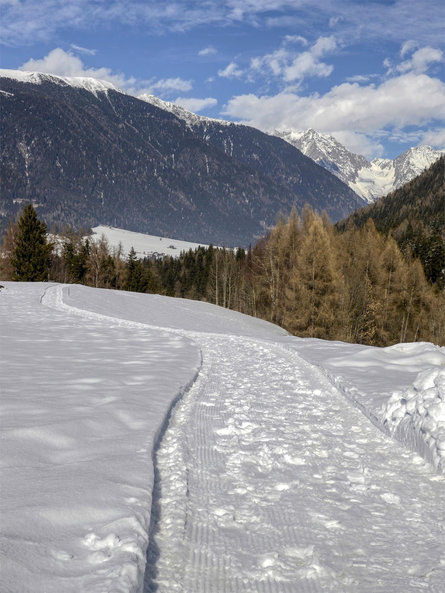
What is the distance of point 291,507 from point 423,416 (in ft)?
9.16

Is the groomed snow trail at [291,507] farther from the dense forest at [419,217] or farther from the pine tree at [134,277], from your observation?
the dense forest at [419,217]

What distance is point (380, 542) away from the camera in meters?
3.36

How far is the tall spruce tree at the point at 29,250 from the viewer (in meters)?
47.6

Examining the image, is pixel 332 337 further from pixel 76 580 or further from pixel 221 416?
pixel 76 580

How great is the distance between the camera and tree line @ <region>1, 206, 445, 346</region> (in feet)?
115

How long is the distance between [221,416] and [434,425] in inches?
117

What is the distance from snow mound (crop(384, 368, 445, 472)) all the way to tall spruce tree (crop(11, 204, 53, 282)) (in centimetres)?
4785

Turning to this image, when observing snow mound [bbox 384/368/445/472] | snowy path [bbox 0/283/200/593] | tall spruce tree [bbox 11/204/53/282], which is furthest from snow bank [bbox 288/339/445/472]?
tall spruce tree [bbox 11/204/53/282]

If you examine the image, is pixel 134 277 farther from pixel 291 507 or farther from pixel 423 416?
pixel 291 507

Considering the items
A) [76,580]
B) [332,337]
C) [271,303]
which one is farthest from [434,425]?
[271,303]

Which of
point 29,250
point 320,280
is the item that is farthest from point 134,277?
point 320,280

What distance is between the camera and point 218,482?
14.2ft

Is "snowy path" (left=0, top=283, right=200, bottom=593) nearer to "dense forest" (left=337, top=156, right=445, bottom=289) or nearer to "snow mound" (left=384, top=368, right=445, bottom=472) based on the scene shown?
"snow mound" (left=384, top=368, right=445, bottom=472)

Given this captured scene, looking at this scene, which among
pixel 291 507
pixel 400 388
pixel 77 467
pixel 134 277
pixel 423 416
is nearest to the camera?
pixel 291 507
